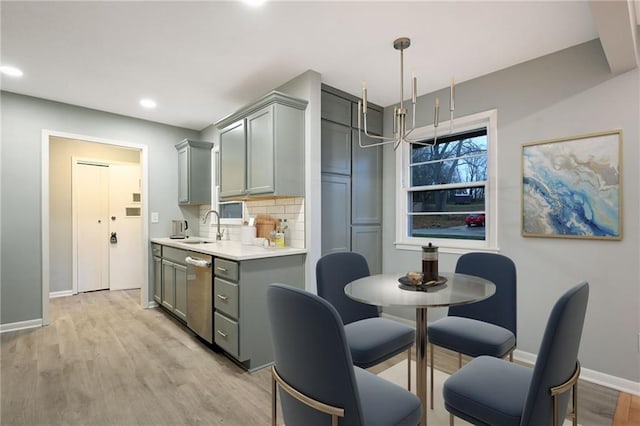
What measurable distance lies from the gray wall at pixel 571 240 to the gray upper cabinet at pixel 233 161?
2238 mm

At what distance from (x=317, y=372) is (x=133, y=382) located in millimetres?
2092

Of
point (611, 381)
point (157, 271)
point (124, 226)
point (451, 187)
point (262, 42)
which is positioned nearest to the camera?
point (611, 381)

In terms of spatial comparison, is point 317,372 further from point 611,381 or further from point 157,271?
point 157,271

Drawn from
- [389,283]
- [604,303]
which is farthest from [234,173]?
[604,303]

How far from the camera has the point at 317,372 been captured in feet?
3.15

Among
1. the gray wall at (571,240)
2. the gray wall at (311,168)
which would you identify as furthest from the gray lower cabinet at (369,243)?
the gray wall at (571,240)

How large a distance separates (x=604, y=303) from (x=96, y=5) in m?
4.05

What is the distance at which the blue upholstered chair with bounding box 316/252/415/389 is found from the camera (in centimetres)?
171

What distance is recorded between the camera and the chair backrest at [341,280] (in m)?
2.02

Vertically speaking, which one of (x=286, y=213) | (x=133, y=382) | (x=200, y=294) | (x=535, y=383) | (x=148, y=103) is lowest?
(x=133, y=382)

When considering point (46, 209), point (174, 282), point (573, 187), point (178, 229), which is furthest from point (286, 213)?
point (46, 209)

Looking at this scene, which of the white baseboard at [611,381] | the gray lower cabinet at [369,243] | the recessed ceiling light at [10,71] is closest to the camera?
the white baseboard at [611,381]

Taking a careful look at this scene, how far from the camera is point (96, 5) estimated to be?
197cm

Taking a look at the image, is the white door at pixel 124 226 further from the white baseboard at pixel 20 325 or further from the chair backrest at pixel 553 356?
the chair backrest at pixel 553 356
